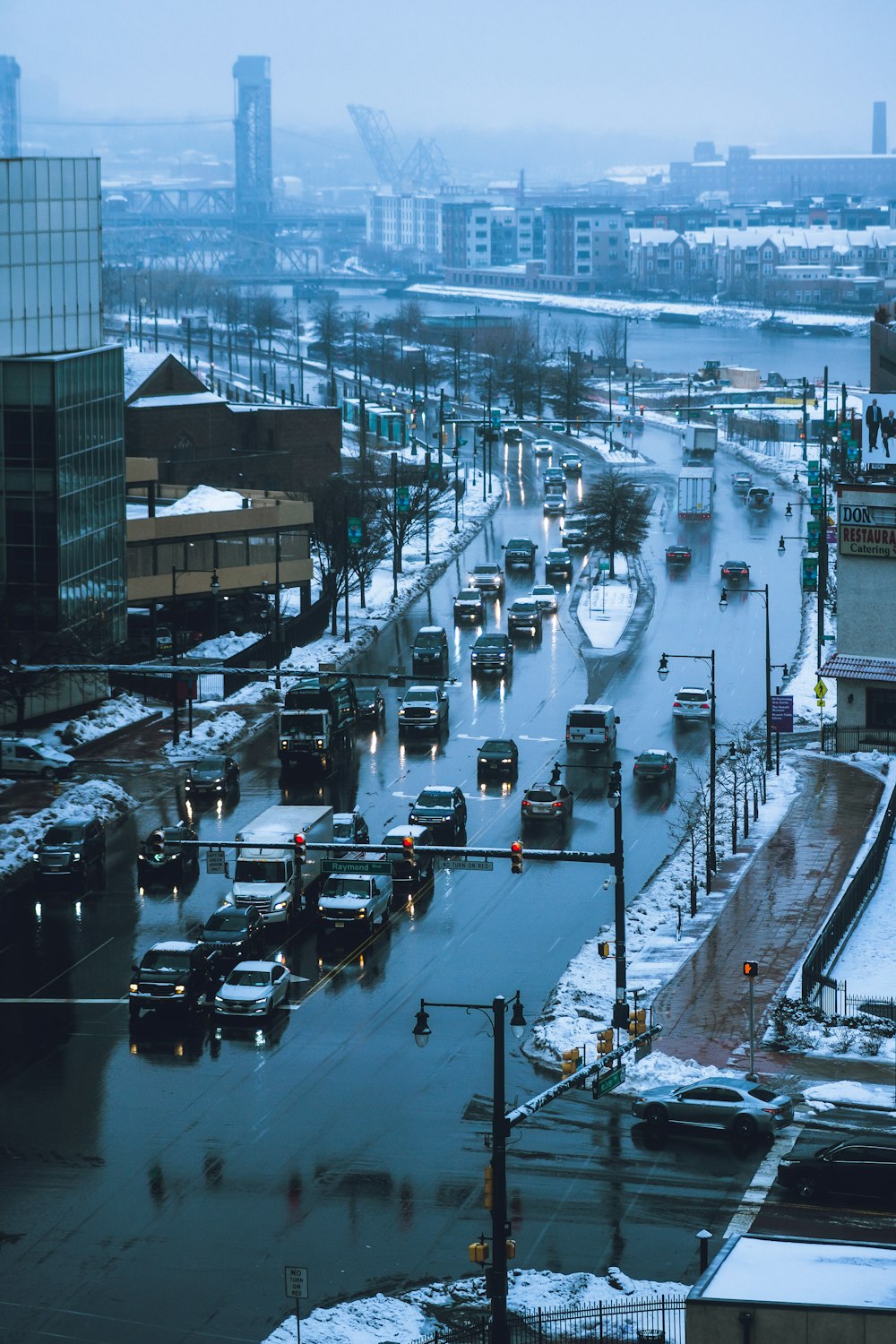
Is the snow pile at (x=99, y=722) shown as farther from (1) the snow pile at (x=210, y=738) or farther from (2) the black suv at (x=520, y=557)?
(2) the black suv at (x=520, y=557)

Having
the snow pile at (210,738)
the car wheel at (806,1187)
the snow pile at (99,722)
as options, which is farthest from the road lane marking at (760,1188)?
the snow pile at (99,722)

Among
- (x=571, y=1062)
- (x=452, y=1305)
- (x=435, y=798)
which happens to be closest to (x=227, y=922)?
(x=571, y=1062)

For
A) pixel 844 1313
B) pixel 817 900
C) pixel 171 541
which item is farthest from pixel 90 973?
pixel 171 541

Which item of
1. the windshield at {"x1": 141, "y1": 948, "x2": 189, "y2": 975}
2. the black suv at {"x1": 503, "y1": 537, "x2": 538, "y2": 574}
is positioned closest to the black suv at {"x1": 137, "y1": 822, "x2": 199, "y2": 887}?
the windshield at {"x1": 141, "y1": 948, "x2": 189, "y2": 975}

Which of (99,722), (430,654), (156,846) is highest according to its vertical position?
(156,846)

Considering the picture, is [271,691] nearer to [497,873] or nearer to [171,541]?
[171,541]

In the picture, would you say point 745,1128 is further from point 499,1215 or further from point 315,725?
point 315,725
